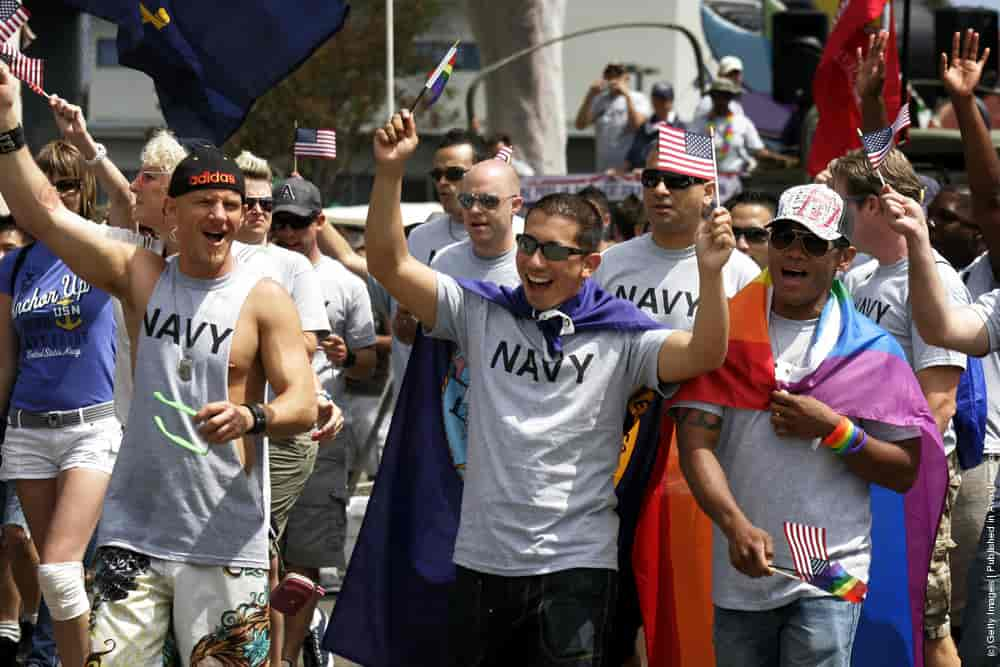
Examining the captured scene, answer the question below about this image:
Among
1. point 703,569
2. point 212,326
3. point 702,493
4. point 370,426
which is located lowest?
point 370,426

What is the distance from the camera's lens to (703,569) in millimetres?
6277

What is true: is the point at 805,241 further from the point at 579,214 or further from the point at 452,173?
the point at 452,173

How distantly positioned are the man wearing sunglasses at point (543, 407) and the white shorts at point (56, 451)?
2160mm

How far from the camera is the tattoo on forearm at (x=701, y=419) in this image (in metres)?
5.63

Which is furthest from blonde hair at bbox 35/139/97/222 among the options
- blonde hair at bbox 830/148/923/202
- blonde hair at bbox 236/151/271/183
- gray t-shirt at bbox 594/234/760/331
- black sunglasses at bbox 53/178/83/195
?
blonde hair at bbox 830/148/923/202

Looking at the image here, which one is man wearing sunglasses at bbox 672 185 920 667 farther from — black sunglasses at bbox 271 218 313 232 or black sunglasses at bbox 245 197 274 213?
black sunglasses at bbox 271 218 313 232

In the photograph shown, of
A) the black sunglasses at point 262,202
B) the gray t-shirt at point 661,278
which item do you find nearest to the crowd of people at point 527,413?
the gray t-shirt at point 661,278

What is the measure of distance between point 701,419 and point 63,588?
275 centimetres

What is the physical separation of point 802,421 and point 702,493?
37cm

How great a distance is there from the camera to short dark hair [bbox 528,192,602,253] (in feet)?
19.1

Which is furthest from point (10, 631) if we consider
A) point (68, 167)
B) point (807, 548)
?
point (807, 548)

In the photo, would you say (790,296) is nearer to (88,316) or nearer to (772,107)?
(88,316)

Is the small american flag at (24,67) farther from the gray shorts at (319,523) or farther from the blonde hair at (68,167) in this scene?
the gray shorts at (319,523)

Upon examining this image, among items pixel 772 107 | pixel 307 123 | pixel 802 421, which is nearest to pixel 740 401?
pixel 802 421
